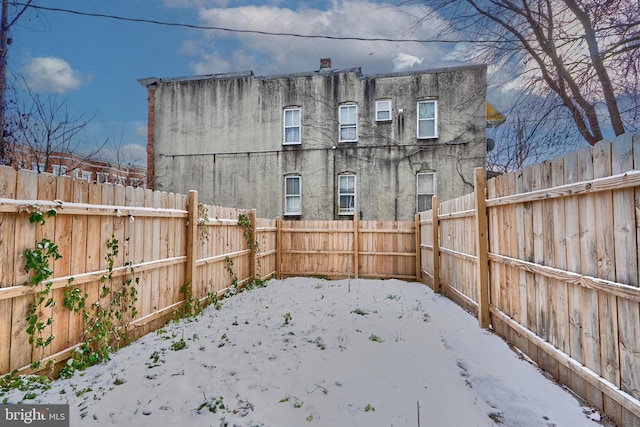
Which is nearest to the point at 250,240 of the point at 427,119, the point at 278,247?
the point at 278,247

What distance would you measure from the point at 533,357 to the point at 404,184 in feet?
33.2

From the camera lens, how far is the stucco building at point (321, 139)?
13086 mm

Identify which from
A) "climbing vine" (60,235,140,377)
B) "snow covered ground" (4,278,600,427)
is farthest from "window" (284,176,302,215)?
"climbing vine" (60,235,140,377)

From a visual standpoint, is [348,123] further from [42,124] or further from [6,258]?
[6,258]

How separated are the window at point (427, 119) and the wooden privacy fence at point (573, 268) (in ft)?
29.7

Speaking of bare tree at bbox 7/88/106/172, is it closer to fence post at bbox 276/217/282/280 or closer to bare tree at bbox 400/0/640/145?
fence post at bbox 276/217/282/280

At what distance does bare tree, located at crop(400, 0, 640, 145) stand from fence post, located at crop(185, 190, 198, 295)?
22.3 ft

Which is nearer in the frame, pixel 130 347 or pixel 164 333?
pixel 130 347

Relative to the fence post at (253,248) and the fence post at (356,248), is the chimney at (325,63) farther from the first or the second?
the fence post at (253,248)

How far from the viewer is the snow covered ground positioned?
8.58 ft

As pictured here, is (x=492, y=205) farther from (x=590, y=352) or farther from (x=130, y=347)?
(x=130, y=347)

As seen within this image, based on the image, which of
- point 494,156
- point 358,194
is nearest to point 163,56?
point 358,194

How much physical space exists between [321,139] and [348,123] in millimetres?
1328

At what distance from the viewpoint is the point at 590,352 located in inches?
103
